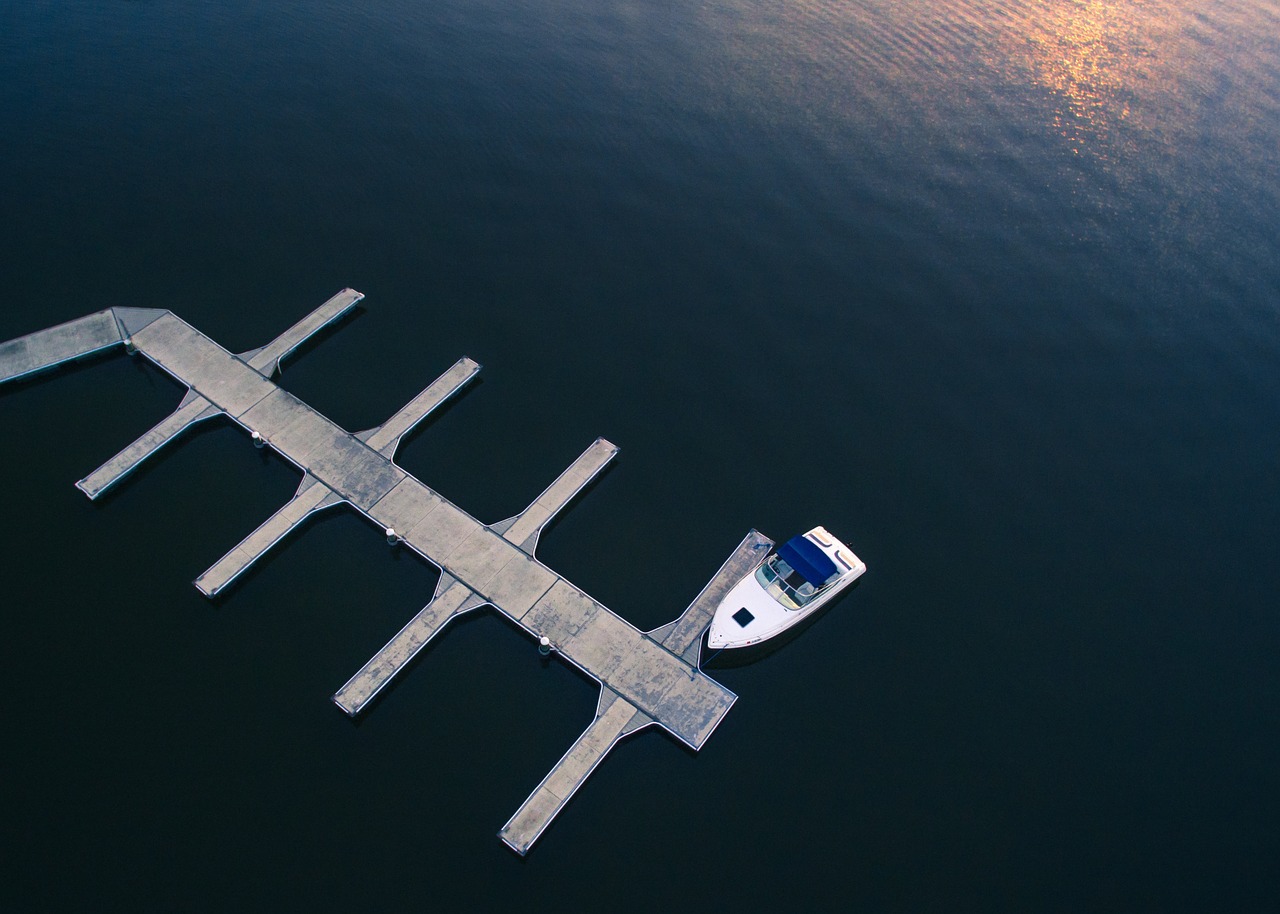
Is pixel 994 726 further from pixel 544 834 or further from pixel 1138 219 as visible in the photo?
pixel 1138 219

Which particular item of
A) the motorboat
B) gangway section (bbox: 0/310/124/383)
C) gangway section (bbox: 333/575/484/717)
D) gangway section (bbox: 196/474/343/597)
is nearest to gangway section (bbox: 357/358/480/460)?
gangway section (bbox: 196/474/343/597)

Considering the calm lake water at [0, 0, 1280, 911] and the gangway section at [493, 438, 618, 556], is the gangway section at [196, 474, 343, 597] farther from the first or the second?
the gangway section at [493, 438, 618, 556]

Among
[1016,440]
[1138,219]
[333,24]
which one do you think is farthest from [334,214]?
[1138,219]

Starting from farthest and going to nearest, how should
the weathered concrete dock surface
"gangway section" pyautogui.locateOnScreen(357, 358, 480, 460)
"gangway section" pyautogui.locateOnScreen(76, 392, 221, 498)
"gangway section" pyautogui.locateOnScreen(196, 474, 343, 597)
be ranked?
"gangway section" pyautogui.locateOnScreen(357, 358, 480, 460) < "gangway section" pyautogui.locateOnScreen(76, 392, 221, 498) < "gangway section" pyautogui.locateOnScreen(196, 474, 343, 597) < the weathered concrete dock surface

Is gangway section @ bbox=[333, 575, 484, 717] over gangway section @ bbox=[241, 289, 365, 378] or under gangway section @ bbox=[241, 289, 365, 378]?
under

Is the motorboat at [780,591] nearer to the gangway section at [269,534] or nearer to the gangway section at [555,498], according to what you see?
the gangway section at [555,498]

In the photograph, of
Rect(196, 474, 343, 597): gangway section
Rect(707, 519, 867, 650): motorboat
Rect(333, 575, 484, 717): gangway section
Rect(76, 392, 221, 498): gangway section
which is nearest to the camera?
Rect(333, 575, 484, 717): gangway section
